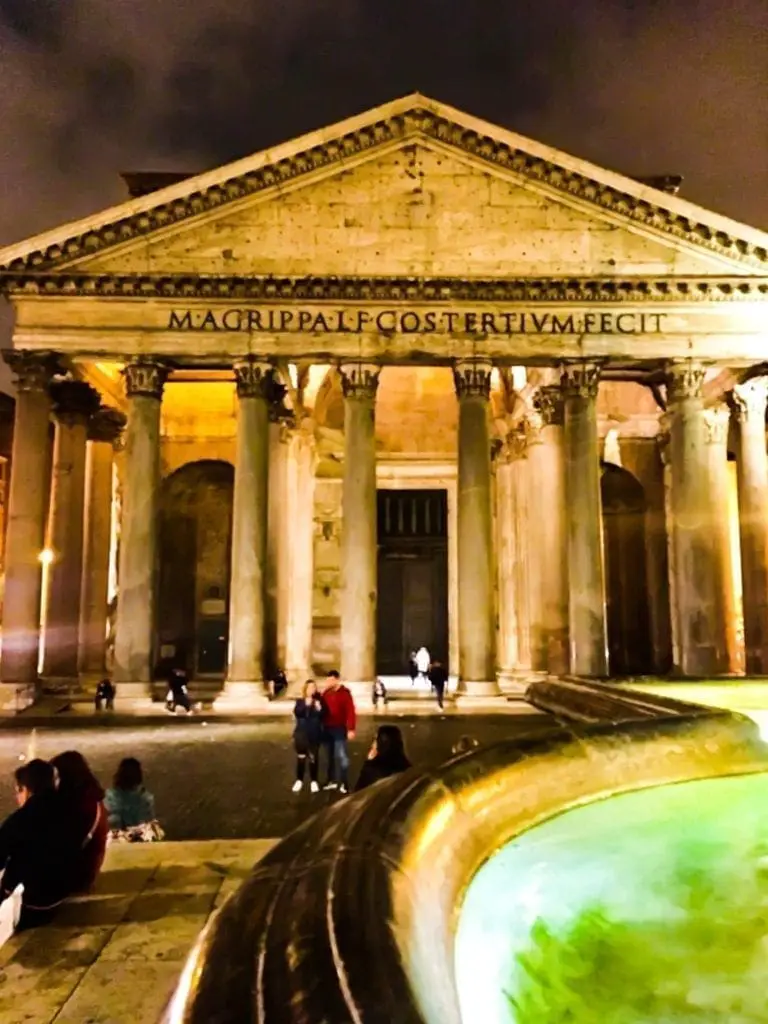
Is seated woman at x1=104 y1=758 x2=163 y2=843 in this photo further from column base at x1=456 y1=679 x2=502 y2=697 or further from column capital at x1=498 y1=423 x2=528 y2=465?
column capital at x1=498 y1=423 x2=528 y2=465

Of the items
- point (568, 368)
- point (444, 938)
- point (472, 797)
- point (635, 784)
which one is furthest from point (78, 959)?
point (568, 368)

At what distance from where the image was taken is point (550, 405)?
21.3m

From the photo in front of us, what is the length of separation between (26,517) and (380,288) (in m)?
9.02

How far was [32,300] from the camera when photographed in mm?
18781

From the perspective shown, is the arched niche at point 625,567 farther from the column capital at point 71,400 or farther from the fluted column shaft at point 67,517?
the fluted column shaft at point 67,517

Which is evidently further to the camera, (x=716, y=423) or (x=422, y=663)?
(x=422, y=663)

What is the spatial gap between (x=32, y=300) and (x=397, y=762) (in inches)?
617

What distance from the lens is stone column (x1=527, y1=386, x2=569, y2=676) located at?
2038 cm

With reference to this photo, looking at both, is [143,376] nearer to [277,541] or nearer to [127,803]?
[277,541]

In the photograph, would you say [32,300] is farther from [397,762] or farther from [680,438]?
[397,762]

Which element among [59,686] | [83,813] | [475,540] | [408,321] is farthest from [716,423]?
[83,813]

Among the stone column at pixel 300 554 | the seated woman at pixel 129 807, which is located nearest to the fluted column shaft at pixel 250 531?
the stone column at pixel 300 554

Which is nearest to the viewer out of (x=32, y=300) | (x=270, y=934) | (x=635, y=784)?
(x=270, y=934)

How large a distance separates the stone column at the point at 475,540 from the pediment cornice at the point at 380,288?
5.52 ft
